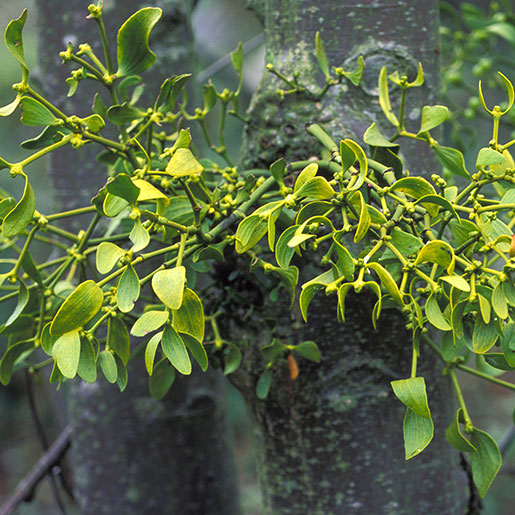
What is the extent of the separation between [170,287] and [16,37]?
0.19m

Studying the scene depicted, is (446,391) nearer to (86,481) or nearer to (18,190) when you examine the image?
(86,481)

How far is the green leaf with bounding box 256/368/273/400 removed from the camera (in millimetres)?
487

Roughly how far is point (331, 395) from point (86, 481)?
429mm

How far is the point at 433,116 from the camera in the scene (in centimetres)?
43

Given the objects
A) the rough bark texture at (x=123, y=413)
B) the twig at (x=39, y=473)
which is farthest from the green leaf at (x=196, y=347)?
the twig at (x=39, y=473)

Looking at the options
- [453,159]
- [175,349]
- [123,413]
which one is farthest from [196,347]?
[123,413]

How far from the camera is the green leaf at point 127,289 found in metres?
0.35

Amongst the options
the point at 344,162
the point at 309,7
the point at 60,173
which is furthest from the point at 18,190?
the point at 344,162

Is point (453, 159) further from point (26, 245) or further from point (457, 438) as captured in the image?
point (26, 245)

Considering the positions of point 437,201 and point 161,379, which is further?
point 161,379

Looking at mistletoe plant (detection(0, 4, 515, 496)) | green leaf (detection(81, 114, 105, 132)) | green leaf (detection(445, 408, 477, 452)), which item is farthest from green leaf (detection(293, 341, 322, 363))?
green leaf (detection(81, 114, 105, 132))

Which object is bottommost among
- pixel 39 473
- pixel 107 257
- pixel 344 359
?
pixel 39 473

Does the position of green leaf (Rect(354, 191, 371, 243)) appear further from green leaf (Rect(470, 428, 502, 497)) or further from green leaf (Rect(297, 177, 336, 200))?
green leaf (Rect(470, 428, 502, 497))

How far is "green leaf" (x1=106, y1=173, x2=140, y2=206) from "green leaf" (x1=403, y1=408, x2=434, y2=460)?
0.20m
